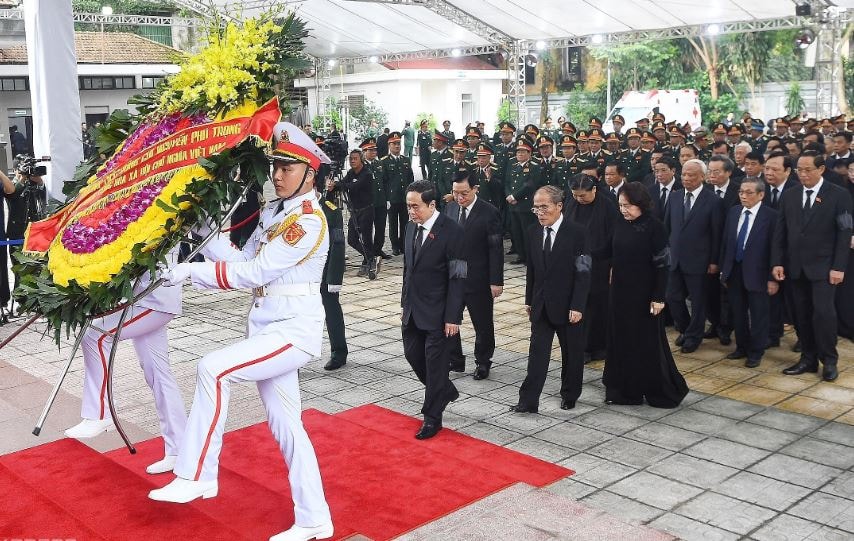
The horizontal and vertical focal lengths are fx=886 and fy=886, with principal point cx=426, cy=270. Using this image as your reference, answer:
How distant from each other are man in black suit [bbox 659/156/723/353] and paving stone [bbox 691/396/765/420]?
1.35m

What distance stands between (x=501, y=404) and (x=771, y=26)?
13.3m

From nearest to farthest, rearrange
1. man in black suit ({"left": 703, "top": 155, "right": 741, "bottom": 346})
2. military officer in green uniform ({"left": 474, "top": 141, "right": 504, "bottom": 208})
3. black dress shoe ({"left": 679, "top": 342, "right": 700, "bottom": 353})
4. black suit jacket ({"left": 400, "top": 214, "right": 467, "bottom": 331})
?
black suit jacket ({"left": 400, "top": 214, "right": 467, "bottom": 331})
black dress shoe ({"left": 679, "top": 342, "right": 700, "bottom": 353})
man in black suit ({"left": 703, "top": 155, "right": 741, "bottom": 346})
military officer in green uniform ({"left": 474, "top": 141, "right": 504, "bottom": 208})

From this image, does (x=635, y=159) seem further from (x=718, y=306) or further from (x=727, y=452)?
(x=727, y=452)

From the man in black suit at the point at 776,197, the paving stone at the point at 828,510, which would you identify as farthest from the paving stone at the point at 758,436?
the man in black suit at the point at 776,197

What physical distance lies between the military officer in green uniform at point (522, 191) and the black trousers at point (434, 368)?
6.04 m

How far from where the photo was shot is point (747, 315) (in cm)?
Result: 709

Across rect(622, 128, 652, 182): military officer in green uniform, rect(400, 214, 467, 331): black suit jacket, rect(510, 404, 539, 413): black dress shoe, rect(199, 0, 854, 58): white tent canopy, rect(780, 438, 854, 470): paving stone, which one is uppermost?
rect(199, 0, 854, 58): white tent canopy

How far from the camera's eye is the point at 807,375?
6.54 metres

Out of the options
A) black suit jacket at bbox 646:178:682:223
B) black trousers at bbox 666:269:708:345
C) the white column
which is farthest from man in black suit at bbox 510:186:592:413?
the white column

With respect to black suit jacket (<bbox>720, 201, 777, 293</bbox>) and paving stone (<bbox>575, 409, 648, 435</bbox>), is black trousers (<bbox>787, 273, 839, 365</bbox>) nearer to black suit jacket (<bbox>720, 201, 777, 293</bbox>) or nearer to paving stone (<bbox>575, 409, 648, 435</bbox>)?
black suit jacket (<bbox>720, 201, 777, 293</bbox>)

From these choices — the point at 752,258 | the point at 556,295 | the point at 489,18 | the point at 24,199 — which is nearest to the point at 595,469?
the point at 556,295

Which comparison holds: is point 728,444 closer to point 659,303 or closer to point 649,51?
point 659,303

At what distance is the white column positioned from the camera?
748cm

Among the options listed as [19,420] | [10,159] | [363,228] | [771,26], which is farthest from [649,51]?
[19,420]
